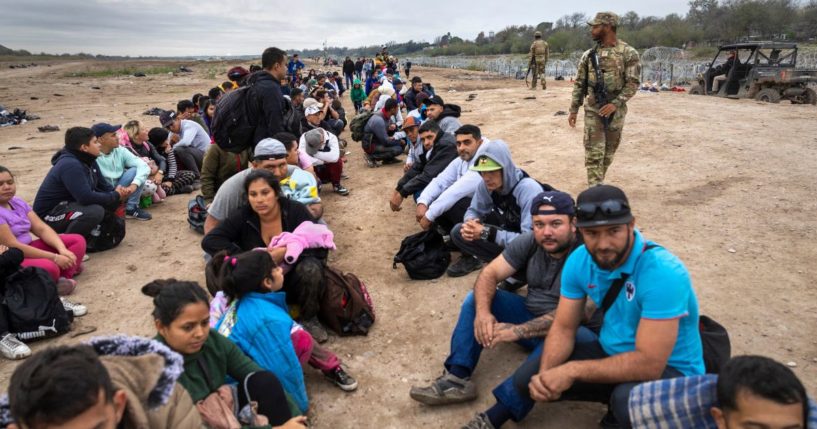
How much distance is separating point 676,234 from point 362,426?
3.59 m

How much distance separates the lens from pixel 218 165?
5.36 metres

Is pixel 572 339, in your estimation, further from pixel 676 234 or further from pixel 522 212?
pixel 676 234

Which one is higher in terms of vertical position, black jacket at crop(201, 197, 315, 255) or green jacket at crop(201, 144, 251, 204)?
green jacket at crop(201, 144, 251, 204)

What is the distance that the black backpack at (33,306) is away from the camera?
3.38 meters

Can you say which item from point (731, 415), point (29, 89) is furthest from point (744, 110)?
point (29, 89)

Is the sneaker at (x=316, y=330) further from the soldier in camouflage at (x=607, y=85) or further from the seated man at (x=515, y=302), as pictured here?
the soldier in camouflage at (x=607, y=85)

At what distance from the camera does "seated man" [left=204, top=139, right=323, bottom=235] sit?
390 centimetres

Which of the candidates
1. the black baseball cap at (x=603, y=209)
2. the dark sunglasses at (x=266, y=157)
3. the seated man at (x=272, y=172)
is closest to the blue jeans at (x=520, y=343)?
the black baseball cap at (x=603, y=209)

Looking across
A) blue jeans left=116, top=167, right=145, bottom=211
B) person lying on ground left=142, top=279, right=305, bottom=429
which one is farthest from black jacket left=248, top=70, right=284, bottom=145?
person lying on ground left=142, top=279, right=305, bottom=429

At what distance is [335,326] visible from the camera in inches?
139

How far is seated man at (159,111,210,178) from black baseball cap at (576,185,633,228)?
22.2 feet

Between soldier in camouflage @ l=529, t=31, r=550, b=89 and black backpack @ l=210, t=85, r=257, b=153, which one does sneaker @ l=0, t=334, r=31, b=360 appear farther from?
soldier in camouflage @ l=529, t=31, r=550, b=89

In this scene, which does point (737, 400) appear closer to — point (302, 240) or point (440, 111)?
point (302, 240)

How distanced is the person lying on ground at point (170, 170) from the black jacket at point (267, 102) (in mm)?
2831
